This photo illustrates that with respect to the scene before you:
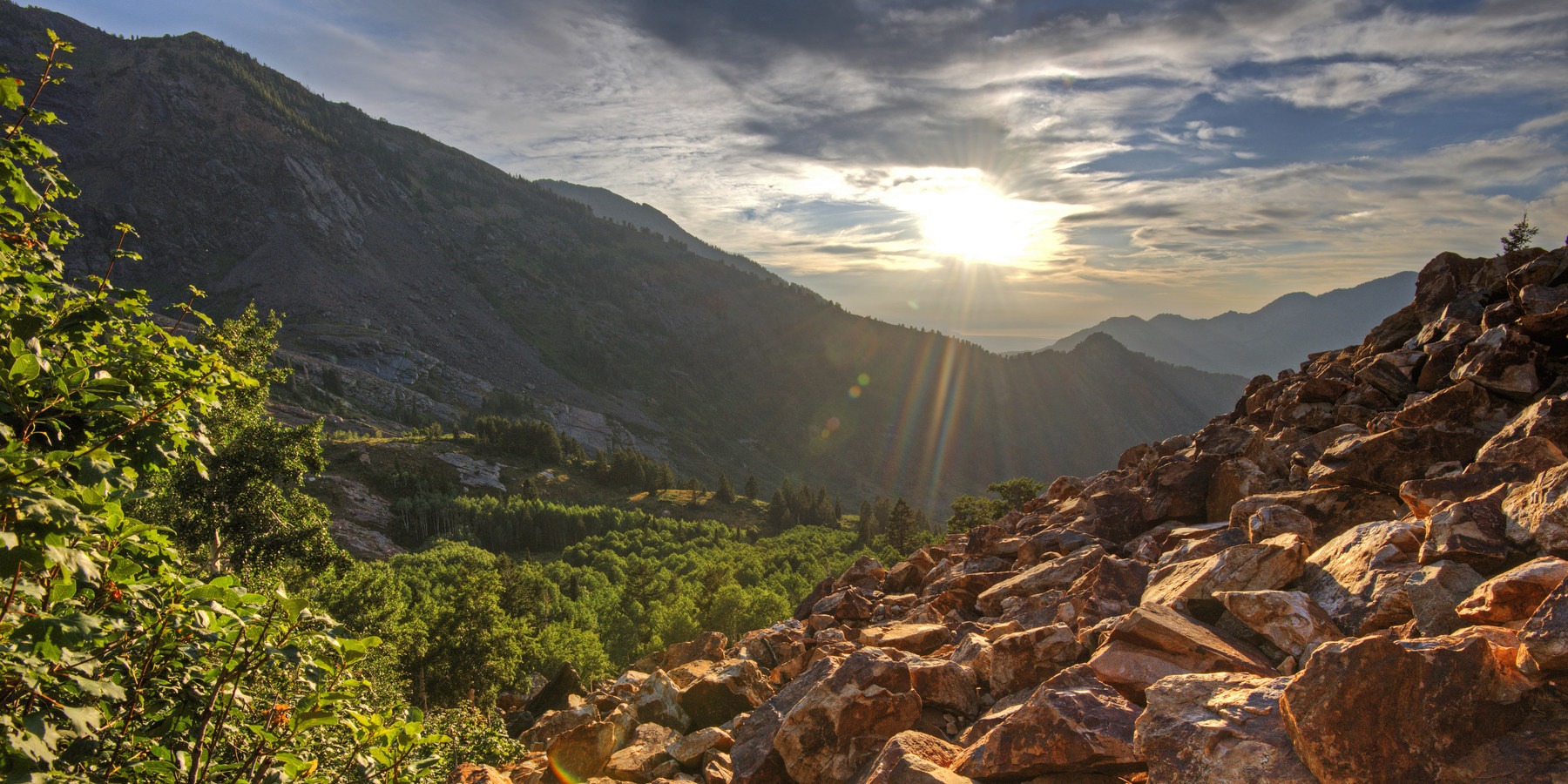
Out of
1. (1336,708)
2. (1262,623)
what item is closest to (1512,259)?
(1262,623)

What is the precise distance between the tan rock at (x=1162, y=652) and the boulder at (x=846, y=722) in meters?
2.65

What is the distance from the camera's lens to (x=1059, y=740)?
6887mm

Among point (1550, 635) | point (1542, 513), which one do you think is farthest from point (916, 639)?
point (1550, 635)

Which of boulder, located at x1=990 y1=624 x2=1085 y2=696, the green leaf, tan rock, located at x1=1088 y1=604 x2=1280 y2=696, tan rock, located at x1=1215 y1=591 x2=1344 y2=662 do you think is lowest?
boulder, located at x1=990 y1=624 x2=1085 y2=696

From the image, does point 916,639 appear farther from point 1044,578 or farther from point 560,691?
point 560,691

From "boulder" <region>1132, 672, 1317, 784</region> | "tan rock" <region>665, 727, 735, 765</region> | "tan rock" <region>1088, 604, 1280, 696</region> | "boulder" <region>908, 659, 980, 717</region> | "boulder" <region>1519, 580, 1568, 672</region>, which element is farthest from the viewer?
"tan rock" <region>665, 727, 735, 765</region>

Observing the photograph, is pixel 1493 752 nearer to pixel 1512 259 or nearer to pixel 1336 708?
pixel 1336 708

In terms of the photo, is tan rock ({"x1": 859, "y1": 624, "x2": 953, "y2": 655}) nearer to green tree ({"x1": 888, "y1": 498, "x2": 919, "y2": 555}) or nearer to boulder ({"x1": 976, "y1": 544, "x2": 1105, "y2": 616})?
boulder ({"x1": 976, "y1": 544, "x2": 1105, "y2": 616})

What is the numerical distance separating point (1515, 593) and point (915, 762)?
232 inches

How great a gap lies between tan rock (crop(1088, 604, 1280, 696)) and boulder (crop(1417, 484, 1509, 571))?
7.39 ft

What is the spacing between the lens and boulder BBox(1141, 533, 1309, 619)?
9141 mm

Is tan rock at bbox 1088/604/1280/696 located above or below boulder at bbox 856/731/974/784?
above

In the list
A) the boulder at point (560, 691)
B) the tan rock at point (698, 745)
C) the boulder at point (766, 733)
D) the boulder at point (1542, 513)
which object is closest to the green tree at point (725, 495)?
the boulder at point (560, 691)

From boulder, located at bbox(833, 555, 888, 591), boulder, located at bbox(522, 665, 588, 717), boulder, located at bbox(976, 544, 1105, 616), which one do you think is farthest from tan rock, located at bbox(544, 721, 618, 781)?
boulder, located at bbox(833, 555, 888, 591)
